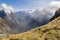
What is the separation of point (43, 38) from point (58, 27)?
35.8 ft

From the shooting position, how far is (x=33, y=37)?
83688 mm

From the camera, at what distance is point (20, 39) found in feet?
262

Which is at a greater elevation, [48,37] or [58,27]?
[58,27]

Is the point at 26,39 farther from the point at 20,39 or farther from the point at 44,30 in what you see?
the point at 44,30

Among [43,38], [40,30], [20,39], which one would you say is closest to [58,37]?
[43,38]

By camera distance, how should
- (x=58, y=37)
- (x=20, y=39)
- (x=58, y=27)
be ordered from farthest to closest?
(x=58, y=27)
(x=58, y=37)
(x=20, y=39)

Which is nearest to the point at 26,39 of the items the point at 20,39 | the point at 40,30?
the point at 20,39

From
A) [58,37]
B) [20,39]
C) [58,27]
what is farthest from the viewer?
[58,27]

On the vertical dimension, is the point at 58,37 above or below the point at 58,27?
below

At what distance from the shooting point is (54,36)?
85.9 m

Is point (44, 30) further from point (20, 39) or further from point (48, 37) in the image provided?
point (20, 39)

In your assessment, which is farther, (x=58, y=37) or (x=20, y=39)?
(x=58, y=37)

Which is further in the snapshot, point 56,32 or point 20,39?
point 56,32

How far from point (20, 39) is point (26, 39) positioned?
357 cm
